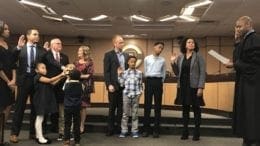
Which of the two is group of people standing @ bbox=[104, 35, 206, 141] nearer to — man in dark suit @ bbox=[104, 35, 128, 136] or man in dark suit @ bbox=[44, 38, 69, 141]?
man in dark suit @ bbox=[104, 35, 128, 136]

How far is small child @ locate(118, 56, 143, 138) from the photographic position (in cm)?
589

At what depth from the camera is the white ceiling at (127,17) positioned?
9.76m

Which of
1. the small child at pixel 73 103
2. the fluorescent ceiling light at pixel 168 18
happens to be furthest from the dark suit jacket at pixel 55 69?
the fluorescent ceiling light at pixel 168 18

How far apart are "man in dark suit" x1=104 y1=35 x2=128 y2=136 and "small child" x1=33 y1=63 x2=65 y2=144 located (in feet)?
2.98

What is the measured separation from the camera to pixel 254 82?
4.14m

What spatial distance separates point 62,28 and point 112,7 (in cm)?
453

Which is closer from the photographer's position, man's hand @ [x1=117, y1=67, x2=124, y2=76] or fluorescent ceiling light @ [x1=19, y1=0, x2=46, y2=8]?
man's hand @ [x1=117, y1=67, x2=124, y2=76]

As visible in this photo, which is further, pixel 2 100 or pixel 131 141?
pixel 131 141

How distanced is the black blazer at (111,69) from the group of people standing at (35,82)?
2.17 feet

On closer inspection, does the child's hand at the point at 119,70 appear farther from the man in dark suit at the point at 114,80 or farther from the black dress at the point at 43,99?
the black dress at the point at 43,99

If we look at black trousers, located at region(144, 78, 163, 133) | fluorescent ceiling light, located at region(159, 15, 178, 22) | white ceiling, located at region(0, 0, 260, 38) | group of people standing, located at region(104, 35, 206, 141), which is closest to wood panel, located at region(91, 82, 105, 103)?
white ceiling, located at region(0, 0, 260, 38)

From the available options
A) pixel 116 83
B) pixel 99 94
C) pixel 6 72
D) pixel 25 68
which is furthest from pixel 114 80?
pixel 99 94

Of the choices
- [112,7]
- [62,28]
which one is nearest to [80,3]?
[112,7]

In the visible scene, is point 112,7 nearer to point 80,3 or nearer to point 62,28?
point 80,3
